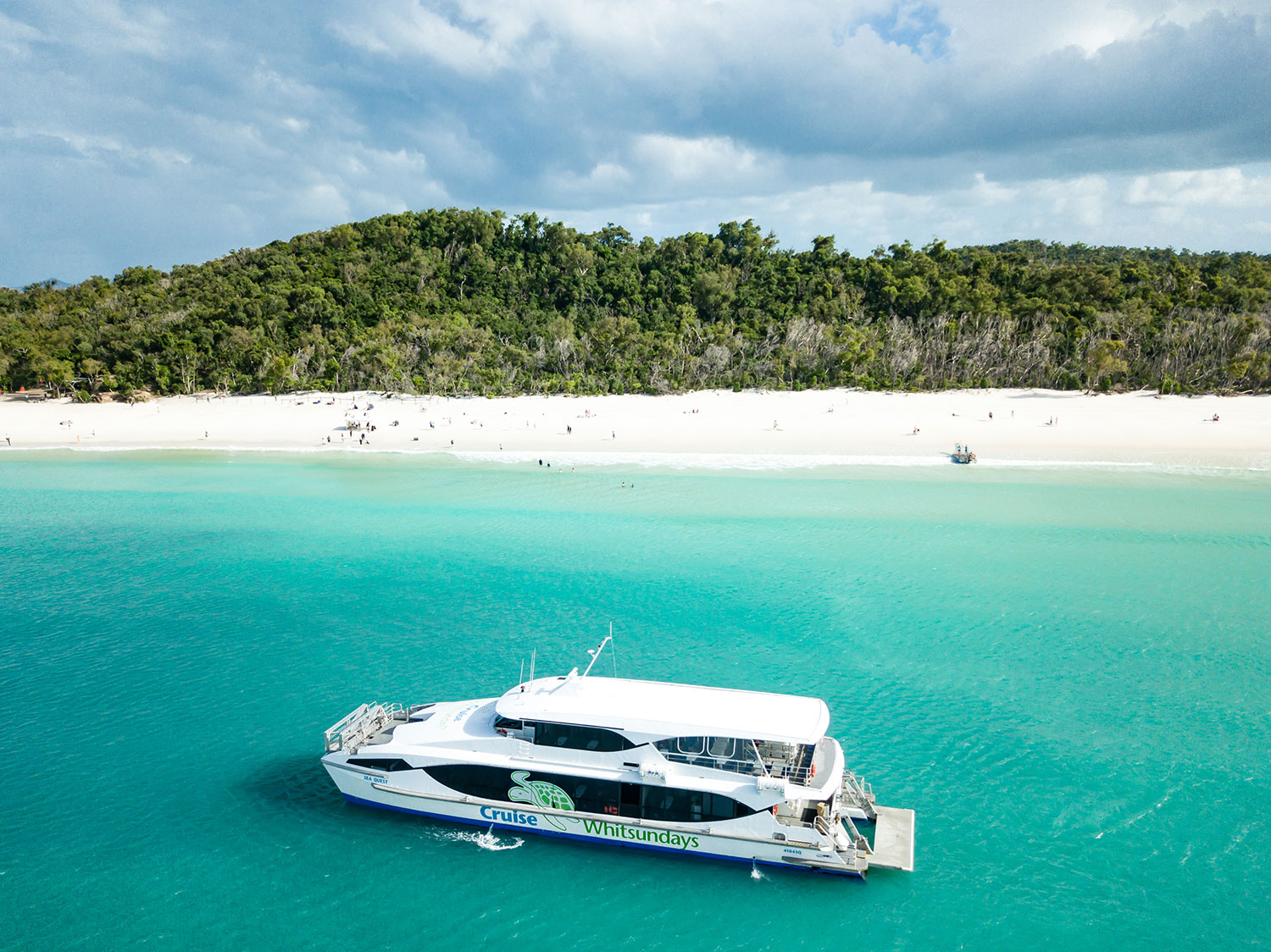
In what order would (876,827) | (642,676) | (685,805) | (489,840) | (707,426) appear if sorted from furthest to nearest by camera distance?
(707,426)
(642,676)
(489,840)
(876,827)
(685,805)

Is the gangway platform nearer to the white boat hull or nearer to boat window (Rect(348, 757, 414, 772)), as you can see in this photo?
the white boat hull

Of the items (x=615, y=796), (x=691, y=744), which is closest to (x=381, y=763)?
(x=615, y=796)

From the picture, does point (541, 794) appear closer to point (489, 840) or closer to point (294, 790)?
point (489, 840)

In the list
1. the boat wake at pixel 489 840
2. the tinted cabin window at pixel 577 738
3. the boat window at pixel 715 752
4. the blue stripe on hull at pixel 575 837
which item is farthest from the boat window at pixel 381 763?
the boat window at pixel 715 752

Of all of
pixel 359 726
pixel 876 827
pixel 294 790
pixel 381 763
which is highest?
pixel 359 726

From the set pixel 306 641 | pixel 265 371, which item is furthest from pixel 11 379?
pixel 306 641

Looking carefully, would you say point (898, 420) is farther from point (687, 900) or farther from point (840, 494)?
point (687, 900)
